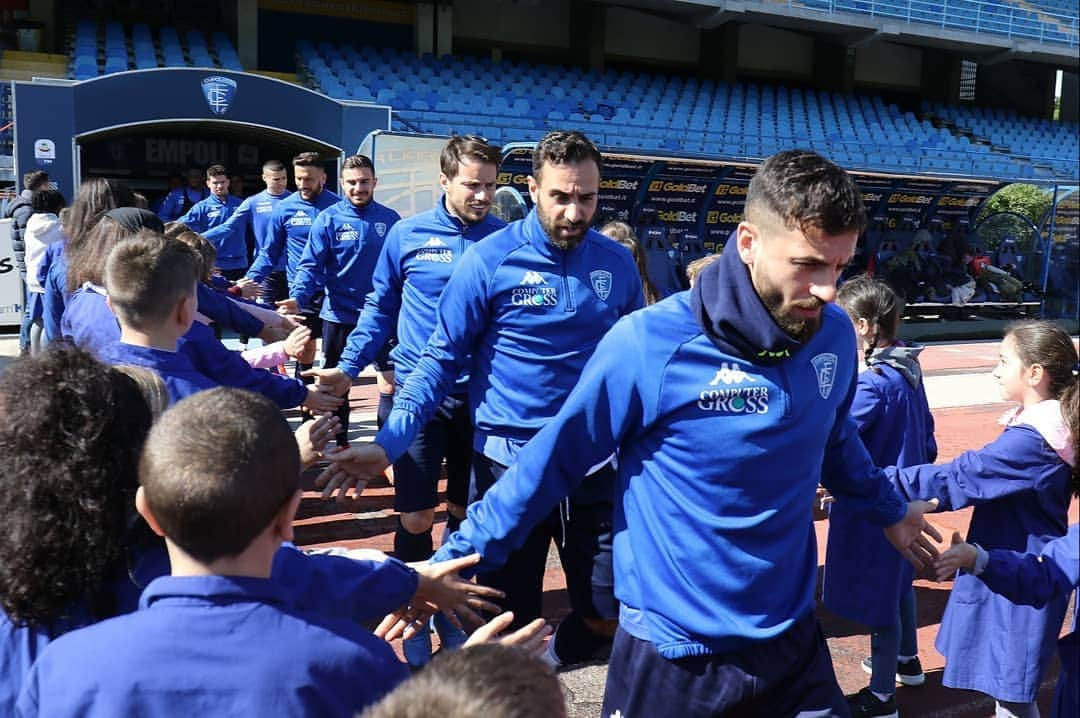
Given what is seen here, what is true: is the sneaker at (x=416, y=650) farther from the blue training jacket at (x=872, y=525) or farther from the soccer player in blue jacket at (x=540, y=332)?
the blue training jacket at (x=872, y=525)

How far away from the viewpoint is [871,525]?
3910 millimetres

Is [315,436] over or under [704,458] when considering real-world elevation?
under

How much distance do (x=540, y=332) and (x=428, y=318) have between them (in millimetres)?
1208

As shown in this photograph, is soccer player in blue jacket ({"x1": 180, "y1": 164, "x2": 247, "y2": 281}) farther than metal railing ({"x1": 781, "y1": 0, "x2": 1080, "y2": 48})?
No

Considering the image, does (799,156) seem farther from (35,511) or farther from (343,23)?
(343,23)

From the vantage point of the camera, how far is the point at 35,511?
1776 millimetres

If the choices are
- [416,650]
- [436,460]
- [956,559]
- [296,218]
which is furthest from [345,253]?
[956,559]

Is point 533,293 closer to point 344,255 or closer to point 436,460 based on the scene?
point 436,460

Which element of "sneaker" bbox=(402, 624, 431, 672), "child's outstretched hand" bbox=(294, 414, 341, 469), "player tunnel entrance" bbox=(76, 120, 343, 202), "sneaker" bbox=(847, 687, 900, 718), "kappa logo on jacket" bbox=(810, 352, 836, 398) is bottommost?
"sneaker" bbox=(847, 687, 900, 718)

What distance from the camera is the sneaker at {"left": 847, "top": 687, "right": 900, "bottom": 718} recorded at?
3912 millimetres

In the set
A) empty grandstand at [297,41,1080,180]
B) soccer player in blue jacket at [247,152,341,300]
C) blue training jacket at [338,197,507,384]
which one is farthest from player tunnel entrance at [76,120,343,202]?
blue training jacket at [338,197,507,384]

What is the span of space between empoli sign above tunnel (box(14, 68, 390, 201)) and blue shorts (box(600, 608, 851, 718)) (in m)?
11.7

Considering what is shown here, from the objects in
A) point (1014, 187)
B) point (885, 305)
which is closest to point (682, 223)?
point (1014, 187)

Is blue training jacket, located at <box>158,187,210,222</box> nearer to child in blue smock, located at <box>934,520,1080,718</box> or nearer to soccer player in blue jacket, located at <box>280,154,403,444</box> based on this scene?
soccer player in blue jacket, located at <box>280,154,403,444</box>
